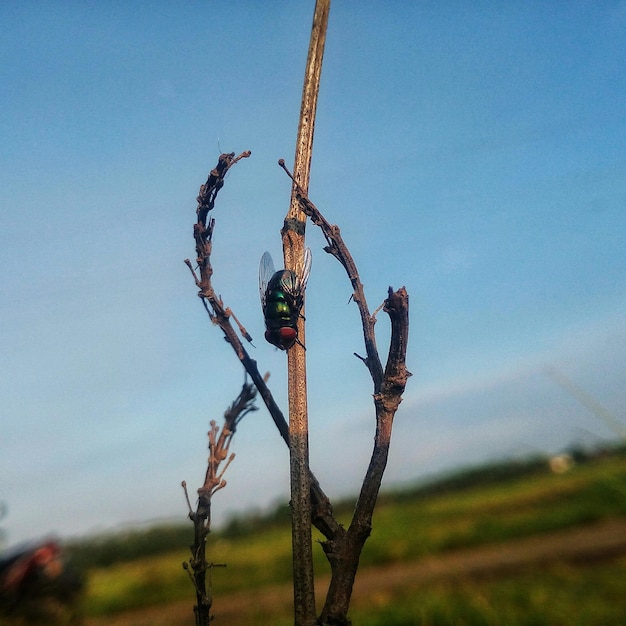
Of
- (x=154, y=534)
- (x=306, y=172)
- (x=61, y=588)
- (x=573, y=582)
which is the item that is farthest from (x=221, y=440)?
(x=154, y=534)

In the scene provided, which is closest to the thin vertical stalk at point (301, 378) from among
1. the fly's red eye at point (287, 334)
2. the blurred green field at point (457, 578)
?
the fly's red eye at point (287, 334)

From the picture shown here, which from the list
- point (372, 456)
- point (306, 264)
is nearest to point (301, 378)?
point (372, 456)

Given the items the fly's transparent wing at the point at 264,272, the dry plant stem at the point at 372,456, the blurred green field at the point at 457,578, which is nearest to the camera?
the dry plant stem at the point at 372,456

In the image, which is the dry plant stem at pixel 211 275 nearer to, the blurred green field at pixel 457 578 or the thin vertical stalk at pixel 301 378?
the thin vertical stalk at pixel 301 378

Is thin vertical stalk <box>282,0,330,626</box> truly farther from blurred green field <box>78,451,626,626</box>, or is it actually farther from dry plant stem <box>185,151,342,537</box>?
blurred green field <box>78,451,626,626</box>

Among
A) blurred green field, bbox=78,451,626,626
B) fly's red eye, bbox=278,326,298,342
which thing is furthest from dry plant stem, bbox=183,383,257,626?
blurred green field, bbox=78,451,626,626

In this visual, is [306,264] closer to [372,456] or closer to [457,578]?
[372,456]
